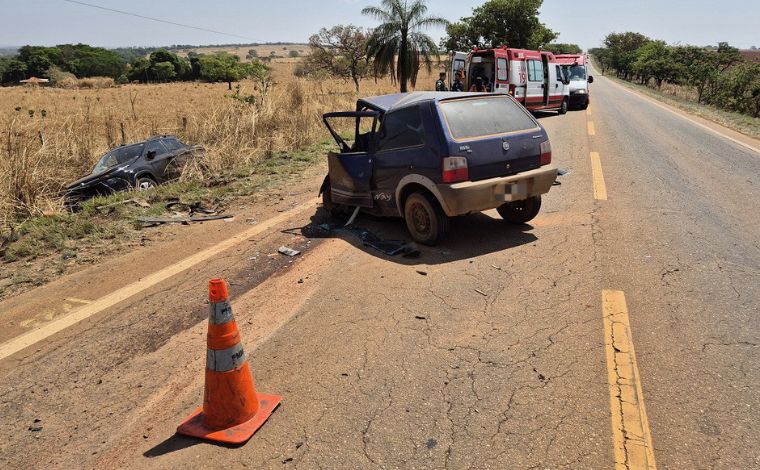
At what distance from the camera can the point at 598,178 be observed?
877 cm

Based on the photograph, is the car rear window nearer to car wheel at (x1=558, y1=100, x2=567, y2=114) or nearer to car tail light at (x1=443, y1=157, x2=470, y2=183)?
car tail light at (x1=443, y1=157, x2=470, y2=183)

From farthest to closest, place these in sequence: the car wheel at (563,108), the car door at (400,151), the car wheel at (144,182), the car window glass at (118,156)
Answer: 1. the car wheel at (563,108)
2. the car window glass at (118,156)
3. the car wheel at (144,182)
4. the car door at (400,151)

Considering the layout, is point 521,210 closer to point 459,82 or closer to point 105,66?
point 459,82

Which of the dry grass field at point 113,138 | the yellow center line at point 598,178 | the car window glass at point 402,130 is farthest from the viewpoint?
the dry grass field at point 113,138

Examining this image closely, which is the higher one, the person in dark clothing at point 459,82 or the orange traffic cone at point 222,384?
the person in dark clothing at point 459,82

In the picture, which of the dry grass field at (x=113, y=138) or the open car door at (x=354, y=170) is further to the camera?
the dry grass field at (x=113, y=138)

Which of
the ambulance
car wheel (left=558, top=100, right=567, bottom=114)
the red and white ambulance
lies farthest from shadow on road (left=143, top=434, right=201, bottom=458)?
the ambulance

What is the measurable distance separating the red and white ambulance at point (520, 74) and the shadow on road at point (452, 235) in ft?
39.2

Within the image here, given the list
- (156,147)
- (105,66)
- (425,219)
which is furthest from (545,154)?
(105,66)

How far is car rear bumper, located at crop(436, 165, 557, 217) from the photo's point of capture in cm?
531

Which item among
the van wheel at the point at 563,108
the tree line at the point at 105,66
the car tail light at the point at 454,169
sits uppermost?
the tree line at the point at 105,66

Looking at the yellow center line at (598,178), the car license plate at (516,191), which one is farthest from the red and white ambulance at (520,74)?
the car license plate at (516,191)

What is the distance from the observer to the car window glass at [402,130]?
573cm

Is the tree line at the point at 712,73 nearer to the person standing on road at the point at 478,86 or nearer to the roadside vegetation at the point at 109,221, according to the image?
the person standing on road at the point at 478,86
